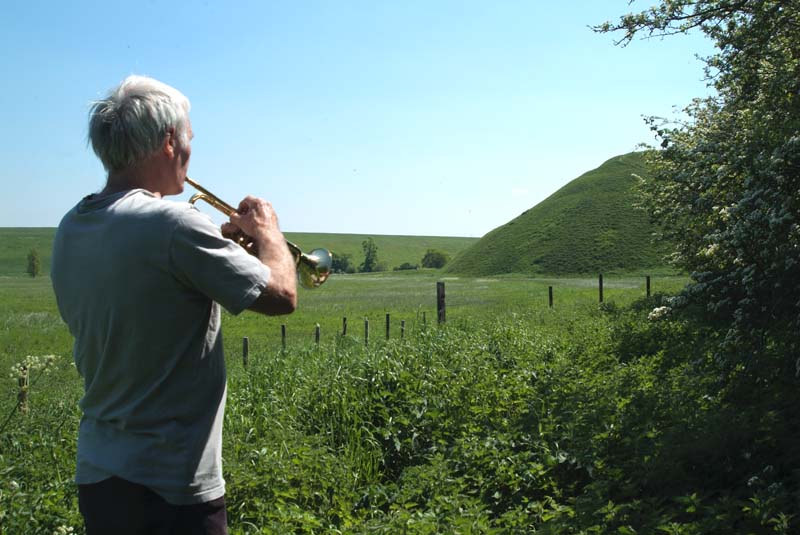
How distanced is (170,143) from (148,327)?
2.07 feet

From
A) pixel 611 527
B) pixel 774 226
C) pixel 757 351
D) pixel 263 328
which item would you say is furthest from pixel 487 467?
pixel 263 328

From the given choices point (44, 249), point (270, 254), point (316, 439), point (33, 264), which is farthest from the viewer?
point (44, 249)

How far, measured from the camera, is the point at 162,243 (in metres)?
2.11

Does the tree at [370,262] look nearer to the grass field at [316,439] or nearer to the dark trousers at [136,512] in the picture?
the grass field at [316,439]

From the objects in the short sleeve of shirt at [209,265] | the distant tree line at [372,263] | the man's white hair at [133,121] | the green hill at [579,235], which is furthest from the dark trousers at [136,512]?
the distant tree line at [372,263]

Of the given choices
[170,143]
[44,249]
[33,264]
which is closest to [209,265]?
[170,143]

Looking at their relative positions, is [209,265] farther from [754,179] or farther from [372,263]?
[372,263]

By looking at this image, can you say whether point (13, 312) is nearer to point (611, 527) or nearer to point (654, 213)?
point (654, 213)

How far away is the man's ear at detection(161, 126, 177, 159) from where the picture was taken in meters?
2.30

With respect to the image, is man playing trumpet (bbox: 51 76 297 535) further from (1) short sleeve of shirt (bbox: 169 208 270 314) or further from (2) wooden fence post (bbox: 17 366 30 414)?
(2) wooden fence post (bbox: 17 366 30 414)

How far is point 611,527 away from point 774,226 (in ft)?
11.7

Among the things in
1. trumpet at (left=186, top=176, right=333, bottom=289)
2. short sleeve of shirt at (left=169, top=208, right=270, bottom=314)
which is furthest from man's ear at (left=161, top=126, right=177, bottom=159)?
trumpet at (left=186, top=176, right=333, bottom=289)

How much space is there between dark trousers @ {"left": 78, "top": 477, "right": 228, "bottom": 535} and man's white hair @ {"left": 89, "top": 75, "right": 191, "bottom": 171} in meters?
1.05

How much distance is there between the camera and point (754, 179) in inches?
284
